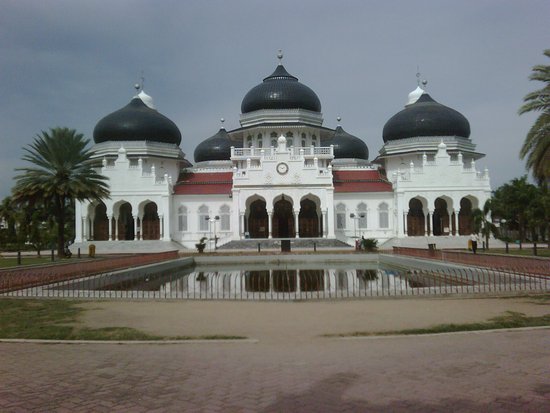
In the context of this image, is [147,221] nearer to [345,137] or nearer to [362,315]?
[345,137]

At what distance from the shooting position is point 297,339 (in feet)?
26.5

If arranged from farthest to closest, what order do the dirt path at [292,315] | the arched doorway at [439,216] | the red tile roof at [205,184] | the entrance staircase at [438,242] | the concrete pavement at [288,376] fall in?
the arched doorway at [439,216] → the red tile roof at [205,184] → the entrance staircase at [438,242] → the dirt path at [292,315] → the concrete pavement at [288,376]

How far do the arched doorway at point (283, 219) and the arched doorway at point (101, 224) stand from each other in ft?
51.1

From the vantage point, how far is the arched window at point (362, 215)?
45.7 m

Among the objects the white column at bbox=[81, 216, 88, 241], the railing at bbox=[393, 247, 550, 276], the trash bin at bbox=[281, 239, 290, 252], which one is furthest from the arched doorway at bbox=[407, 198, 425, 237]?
the white column at bbox=[81, 216, 88, 241]

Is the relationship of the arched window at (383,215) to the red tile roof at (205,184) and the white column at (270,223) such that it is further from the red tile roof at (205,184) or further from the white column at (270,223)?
the red tile roof at (205,184)

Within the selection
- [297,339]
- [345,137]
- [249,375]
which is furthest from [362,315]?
[345,137]

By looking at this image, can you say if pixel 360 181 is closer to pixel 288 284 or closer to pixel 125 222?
pixel 125 222

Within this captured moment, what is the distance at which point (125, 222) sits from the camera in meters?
47.3

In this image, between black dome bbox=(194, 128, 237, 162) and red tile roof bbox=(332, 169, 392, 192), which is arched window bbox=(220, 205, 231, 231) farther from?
black dome bbox=(194, 128, 237, 162)

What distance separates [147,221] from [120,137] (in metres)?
9.07

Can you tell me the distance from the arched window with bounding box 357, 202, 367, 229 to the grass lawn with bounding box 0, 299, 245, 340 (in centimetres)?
3572

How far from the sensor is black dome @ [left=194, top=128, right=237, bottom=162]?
5691cm

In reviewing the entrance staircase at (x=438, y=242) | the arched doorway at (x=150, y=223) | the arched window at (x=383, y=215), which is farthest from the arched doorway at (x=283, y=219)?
the arched doorway at (x=150, y=223)
